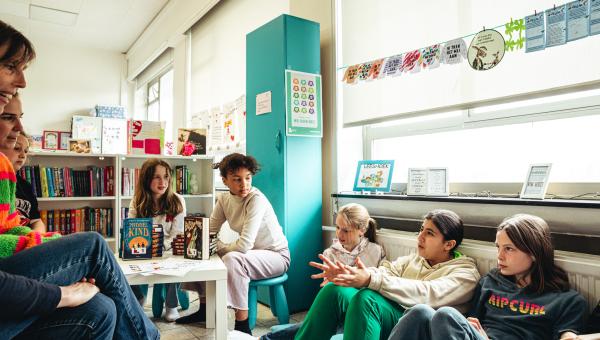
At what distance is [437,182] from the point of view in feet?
7.34

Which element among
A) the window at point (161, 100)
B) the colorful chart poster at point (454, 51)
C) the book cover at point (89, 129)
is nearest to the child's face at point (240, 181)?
the colorful chart poster at point (454, 51)

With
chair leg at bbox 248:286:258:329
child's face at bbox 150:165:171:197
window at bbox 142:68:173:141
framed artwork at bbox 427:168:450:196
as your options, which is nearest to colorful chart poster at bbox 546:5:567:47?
framed artwork at bbox 427:168:450:196

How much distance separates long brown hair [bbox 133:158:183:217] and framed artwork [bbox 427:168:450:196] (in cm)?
164

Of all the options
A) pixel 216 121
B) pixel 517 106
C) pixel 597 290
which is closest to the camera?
pixel 597 290

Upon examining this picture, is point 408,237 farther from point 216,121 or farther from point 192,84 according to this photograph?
point 192,84

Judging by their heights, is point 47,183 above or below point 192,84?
below

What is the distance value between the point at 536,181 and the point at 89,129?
268 inches

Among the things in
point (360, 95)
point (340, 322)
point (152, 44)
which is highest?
Answer: point (152, 44)

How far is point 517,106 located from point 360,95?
1.00 metres

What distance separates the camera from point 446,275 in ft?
5.71

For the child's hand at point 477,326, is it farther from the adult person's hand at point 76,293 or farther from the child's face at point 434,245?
the adult person's hand at point 76,293

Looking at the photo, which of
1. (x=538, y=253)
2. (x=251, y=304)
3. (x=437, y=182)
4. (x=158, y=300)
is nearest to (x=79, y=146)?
(x=158, y=300)

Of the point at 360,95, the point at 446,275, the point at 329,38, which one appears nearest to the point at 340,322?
the point at 446,275

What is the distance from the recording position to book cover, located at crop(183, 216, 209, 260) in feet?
6.79
